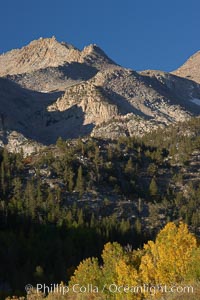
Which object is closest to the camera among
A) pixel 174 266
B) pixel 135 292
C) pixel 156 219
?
pixel 135 292

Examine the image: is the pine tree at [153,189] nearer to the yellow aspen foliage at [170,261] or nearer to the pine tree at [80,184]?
the pine tree at [80,184]

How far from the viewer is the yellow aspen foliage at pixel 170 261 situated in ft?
178

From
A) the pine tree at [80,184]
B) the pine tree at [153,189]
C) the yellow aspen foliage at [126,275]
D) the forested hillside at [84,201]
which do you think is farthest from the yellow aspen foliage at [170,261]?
the pine tree at [153,189]

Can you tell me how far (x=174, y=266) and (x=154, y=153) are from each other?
129 m

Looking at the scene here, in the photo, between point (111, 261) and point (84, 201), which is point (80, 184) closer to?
point (84, 201)

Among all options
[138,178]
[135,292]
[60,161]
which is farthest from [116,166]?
[135,292]

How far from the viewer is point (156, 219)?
13938cm

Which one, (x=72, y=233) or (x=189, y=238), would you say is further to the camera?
(x=72, y=233)

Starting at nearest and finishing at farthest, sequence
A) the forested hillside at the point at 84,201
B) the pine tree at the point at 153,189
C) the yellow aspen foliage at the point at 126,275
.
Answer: the yellow aspen foliage at the point at 126,275, the forested hillside at the point at 84,201, the pine tree at the point at 153,189

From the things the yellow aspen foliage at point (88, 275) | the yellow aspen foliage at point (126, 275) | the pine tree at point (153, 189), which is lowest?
the yellow aspen foliage at point (88, 275)

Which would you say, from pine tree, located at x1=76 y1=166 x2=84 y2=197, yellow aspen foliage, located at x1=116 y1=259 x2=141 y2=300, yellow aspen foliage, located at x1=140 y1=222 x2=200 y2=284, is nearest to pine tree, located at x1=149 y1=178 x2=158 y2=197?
pine tree, located at x1=76 y1=166 x2=84 y2=197

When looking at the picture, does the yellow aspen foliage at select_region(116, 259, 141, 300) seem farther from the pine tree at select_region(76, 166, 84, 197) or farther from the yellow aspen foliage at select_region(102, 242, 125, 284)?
the pine tree at select_region(76, 166, 84, 197)

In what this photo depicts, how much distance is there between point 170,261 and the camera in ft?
182

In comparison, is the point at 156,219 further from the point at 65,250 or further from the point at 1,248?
the point at 1,248
